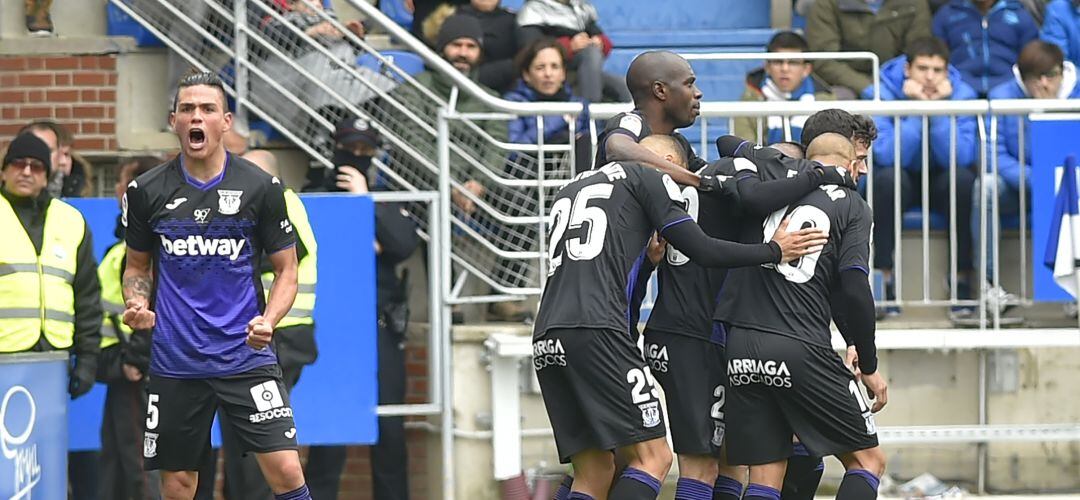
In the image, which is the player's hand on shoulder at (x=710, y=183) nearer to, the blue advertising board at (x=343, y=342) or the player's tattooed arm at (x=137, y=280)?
the player's tattooed arm at (x=137, y=280)

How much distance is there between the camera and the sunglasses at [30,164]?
9.00 m

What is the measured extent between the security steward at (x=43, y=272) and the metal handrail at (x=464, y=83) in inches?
82.6

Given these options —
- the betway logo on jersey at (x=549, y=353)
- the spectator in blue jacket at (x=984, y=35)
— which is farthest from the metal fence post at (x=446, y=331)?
the spectator in blue jacket at (x=984, y=35)

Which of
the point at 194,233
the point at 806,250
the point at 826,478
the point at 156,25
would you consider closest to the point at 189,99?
the point at 194,233

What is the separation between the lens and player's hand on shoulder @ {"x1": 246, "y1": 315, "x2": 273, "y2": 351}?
282 inches

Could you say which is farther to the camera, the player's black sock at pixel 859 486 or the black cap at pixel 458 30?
the black cap at pixel 458 30

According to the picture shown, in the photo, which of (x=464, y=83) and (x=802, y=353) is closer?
(x=802, y=353)

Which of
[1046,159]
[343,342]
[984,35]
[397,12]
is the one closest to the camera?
[343,342]

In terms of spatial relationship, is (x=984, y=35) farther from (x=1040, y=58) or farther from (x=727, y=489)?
(x=727, y=489)

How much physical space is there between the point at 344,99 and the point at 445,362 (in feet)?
5.56

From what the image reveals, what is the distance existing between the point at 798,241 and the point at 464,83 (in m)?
3.19

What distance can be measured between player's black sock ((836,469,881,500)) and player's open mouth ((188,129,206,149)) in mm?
2994

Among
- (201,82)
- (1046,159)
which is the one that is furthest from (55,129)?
(1046,159)

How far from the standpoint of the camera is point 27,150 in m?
9.01
